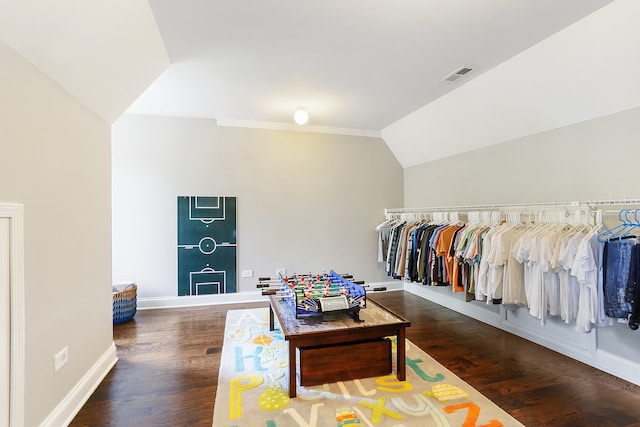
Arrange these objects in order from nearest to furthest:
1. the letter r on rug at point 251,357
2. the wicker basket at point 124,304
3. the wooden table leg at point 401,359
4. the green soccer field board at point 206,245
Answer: the wooden table leg at point 401,359 < the letter r on rug at point 251,357 < the wicker basket at point 124,304 < the green soccer field board at point 206,245

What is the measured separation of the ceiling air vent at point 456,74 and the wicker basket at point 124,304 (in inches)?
180

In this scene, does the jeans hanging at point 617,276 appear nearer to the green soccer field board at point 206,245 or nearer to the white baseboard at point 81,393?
the white baseboard at point 81,393

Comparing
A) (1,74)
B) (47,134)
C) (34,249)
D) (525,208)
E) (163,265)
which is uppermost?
(1,74)

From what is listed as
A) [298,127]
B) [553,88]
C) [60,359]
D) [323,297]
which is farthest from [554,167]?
[60,359]

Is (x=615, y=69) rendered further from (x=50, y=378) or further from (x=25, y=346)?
(x=50, y=378)

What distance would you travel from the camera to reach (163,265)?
4.48 m

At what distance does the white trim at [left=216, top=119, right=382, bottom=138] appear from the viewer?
4723 mm

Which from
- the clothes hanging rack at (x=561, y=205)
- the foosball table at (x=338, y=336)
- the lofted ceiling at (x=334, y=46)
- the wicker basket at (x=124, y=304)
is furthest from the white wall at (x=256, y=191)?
the foosball table at (x=338, y=336)

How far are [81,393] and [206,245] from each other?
2516 millimetres

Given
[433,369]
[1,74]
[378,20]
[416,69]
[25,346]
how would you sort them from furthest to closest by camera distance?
[416,69] < [433,369] < [378,20] < [25,346] < [1,74]

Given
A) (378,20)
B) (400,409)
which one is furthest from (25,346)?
(378,20)

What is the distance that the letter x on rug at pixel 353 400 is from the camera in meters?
1.98

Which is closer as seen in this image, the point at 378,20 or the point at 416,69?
the point at 378,20

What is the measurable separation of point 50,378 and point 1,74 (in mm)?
1744
